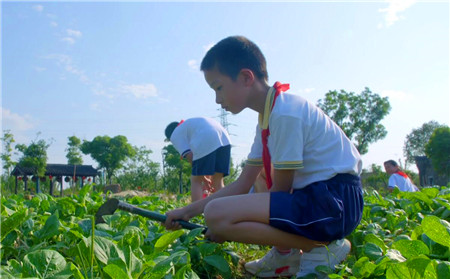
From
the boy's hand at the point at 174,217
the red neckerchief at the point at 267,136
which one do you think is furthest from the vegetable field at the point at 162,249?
the red neckerchief at the point at 267,136

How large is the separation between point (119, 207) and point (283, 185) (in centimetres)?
101

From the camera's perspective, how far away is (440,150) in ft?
86.6

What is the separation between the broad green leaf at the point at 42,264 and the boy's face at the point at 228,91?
1316 mm

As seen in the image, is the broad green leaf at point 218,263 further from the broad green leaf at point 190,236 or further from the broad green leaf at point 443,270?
the broad green leaf at point 443,270

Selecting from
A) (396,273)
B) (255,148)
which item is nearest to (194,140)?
(255,148)

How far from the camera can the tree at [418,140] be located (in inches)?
1924

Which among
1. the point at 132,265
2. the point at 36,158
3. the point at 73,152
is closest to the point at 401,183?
the point at 132,265

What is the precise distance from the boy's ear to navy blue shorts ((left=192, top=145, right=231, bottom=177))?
7.07 feet

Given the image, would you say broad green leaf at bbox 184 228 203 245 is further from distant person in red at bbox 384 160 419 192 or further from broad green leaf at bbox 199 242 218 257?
distant person in red at bbox 384 160 419 192

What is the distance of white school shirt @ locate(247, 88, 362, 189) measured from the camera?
1.87 m

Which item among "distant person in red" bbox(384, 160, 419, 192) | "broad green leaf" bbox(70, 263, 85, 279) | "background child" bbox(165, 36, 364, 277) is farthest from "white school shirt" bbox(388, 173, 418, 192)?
"broad green leaf" bbox(70, 263, 85, 279)

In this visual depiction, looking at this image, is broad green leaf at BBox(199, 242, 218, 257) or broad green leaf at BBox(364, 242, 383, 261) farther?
broad green leaf at BBox(199, 242, 218, 257)

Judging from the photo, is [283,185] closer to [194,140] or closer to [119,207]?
[119,207]

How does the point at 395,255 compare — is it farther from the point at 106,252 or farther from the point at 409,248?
the point at 106,252
